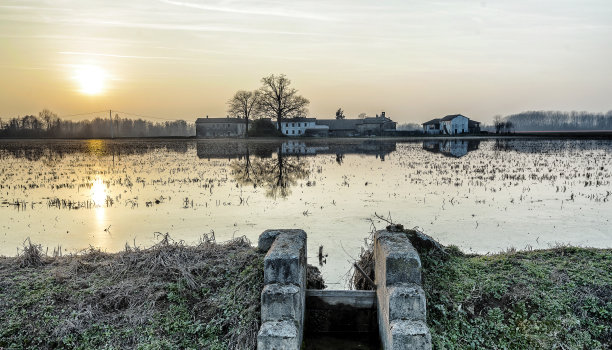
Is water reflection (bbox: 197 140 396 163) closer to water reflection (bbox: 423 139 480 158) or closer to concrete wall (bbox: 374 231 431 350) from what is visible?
water reflection (bbox: 423 139 480 158)

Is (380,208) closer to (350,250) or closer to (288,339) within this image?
(350,250)

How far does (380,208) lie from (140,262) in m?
9.61

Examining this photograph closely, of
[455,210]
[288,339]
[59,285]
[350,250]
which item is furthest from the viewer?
[455,210]

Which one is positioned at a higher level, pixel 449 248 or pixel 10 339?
pixel 449 248

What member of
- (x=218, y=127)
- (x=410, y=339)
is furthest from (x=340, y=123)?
(x=410, y=339)

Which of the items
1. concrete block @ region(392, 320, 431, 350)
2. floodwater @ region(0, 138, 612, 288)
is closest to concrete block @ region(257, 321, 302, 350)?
concrete block @ region(392, 320, 431, 350)

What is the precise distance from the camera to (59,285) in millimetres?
7367

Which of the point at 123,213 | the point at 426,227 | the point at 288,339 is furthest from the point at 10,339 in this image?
the point at 426,227

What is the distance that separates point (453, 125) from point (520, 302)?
10344 cm

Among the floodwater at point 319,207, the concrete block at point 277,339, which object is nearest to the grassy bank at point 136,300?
the concrete block at point 277,339

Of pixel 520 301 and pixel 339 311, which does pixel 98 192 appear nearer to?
pixel 339 311

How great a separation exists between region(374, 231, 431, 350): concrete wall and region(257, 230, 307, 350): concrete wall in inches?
53.1

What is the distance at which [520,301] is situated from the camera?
21.9 ft

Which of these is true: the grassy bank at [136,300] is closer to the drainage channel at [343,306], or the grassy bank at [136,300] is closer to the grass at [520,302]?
the drainage channel at [343,306]
